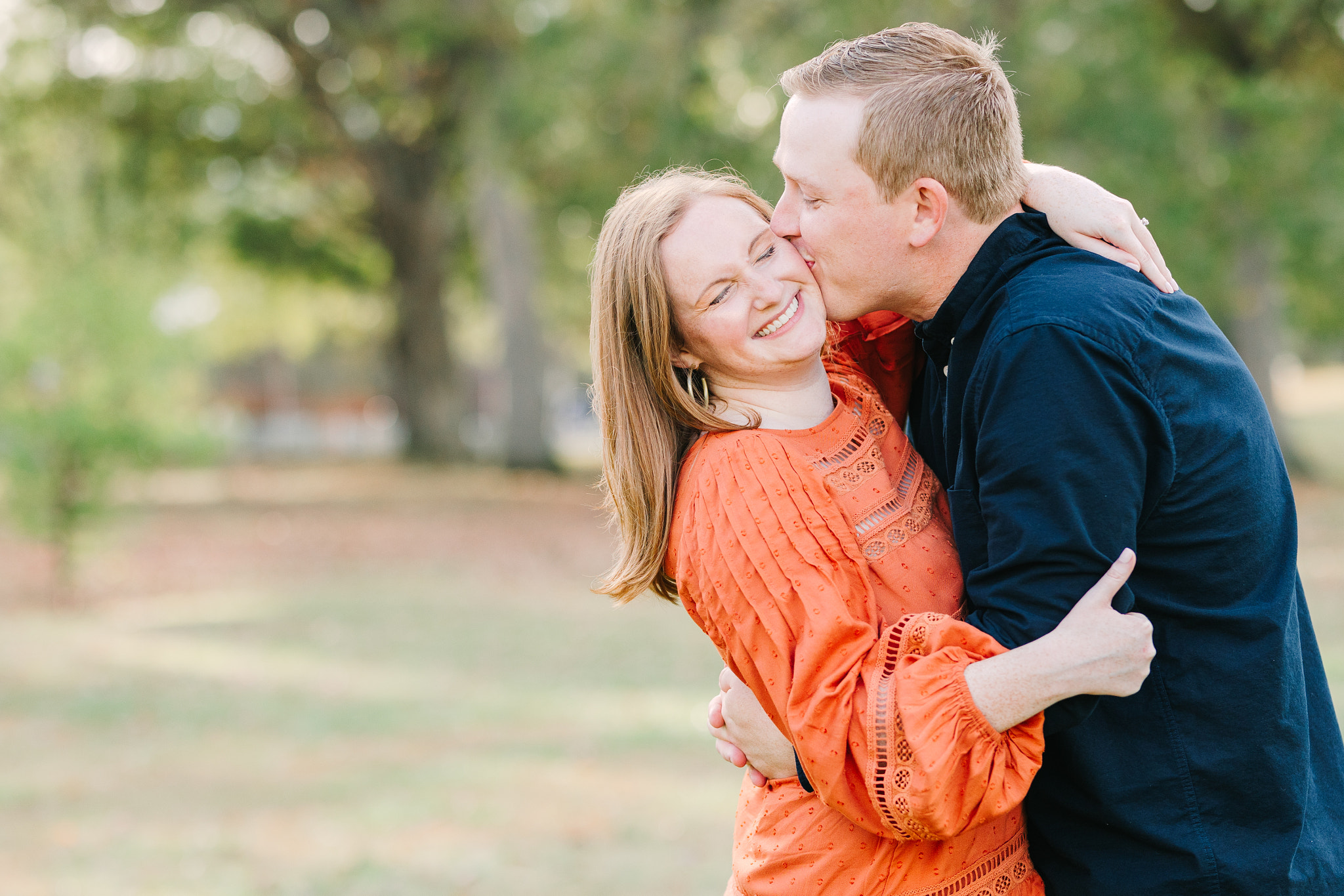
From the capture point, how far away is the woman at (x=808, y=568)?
1828 millimetres

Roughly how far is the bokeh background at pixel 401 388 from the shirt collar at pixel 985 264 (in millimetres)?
857

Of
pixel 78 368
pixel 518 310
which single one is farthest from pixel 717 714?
pixel 518 310

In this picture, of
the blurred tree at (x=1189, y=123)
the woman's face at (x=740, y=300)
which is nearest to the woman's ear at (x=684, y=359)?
the woman's face at (x=740, y=300)

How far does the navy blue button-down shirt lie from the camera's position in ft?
6.02

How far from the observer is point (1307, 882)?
2.01 meters

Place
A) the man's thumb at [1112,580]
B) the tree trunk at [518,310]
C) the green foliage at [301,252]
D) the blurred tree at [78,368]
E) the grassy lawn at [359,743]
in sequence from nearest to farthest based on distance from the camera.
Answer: the man's thumb at [1112,580] → the grassy lawn at [359,743] → the blurred tree at [78,368] → the tree trunk at [518,310] → the green foliage at [301,252]

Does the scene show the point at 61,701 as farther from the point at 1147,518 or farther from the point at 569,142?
the point at 569,142

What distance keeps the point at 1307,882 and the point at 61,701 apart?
897cm

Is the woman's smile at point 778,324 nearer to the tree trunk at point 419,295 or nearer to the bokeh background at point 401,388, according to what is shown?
the bokeh background at point 401,388

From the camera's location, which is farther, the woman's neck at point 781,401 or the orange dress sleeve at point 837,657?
the woman's neck at point 781,401

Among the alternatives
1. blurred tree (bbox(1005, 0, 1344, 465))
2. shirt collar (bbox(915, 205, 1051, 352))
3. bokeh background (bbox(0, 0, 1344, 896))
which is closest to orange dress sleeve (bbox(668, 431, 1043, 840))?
shirt collar (bbox(915, 205, 1051, 352))

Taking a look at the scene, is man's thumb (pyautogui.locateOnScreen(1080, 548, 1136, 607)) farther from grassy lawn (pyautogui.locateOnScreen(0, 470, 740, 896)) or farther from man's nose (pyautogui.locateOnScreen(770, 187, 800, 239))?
grassy lawn (pyautogui.locateOnScreen(0, 470, 740, 896))

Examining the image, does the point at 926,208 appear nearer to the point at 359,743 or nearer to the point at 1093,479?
the point at 1093,479

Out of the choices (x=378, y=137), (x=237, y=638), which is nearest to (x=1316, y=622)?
(x=237, y=638)
